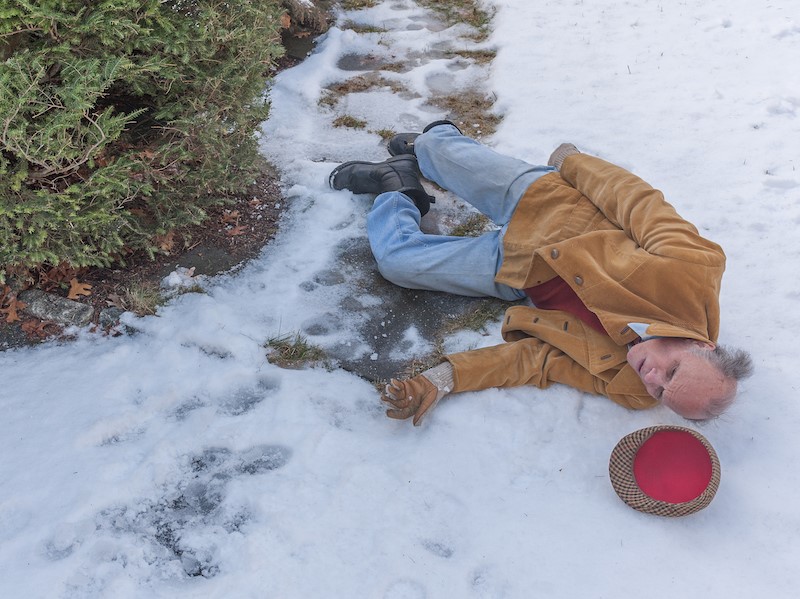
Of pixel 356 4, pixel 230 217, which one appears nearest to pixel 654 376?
pixel 230 217

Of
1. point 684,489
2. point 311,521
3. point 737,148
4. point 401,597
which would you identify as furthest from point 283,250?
point 737,148

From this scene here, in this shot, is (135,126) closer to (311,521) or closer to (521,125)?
(311,521)

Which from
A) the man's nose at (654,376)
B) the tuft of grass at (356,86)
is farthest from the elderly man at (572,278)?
the tuft of grass at (356,86)

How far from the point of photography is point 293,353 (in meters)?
3.11

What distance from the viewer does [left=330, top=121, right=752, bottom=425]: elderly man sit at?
8.73 ft

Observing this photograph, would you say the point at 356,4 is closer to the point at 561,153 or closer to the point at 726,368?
the point at 561,153

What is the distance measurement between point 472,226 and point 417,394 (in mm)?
1502

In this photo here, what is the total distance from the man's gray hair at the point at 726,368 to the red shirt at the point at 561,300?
1.59 ft

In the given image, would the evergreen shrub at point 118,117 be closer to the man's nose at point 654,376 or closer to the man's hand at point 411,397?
the man's hand at point 411,397

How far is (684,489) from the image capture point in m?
2.59

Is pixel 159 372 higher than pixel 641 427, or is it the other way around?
pixel 159 372

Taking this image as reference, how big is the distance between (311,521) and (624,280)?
5.34 feet

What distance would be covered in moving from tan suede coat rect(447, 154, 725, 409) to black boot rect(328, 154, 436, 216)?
0.69 metres

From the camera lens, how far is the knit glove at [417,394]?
278 cm
